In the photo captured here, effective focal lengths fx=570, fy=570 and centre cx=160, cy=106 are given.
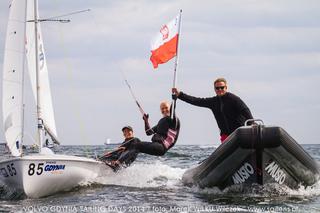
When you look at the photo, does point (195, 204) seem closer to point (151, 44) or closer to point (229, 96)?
point (229, 96)

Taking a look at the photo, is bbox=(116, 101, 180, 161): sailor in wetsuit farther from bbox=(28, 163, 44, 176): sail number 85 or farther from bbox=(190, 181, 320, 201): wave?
bbox=(28, 163, 44, 176): sail number 85

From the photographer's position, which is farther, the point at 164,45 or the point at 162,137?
the point at 162,137

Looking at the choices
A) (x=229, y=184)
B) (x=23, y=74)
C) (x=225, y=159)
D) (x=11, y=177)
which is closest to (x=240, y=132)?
(x=225, y=159)

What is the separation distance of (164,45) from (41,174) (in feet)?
12.8

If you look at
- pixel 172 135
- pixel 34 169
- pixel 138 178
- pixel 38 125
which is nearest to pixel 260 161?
pixel 172 135

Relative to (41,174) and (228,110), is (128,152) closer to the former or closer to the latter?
(41,174)

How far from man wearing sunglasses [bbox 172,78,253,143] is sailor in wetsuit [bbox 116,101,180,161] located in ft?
6.50

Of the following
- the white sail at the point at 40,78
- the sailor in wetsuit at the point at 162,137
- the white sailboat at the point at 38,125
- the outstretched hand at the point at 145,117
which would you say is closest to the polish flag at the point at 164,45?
the sailor in wetsuit at the point at 162,137

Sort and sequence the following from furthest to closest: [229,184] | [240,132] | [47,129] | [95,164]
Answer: [47,129], [95,164], [229,184], [240,132]

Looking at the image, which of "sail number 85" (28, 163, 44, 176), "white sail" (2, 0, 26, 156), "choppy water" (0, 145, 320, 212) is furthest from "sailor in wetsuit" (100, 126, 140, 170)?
"sail number 85" (28, 163, 44, 176)

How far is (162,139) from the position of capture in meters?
13.1

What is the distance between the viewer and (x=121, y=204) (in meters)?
9.91

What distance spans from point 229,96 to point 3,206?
14.8ft

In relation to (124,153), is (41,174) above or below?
below
